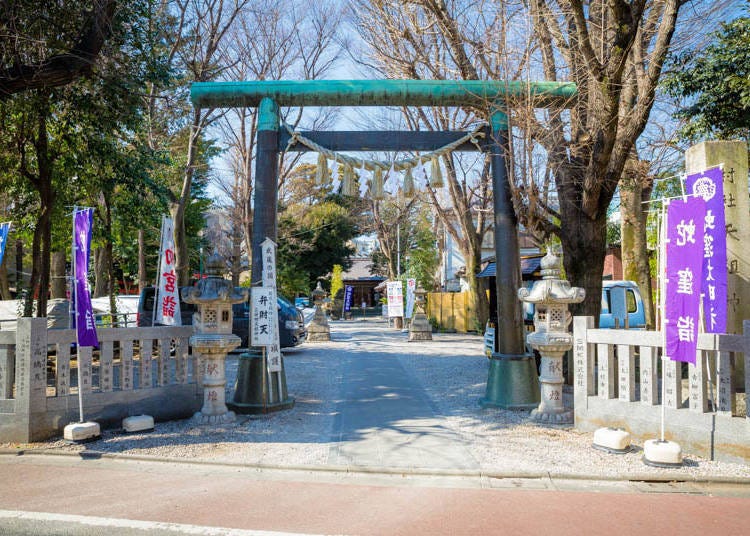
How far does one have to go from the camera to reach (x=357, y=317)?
42.9 meters

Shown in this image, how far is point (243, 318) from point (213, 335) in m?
7.88

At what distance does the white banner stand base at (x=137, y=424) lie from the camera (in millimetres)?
6637

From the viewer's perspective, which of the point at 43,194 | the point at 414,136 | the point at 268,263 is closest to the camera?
the point at 268,263

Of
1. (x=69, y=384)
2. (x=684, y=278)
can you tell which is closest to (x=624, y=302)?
(x=684, y=278)

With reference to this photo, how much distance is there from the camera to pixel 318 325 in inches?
793

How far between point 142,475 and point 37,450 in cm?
152

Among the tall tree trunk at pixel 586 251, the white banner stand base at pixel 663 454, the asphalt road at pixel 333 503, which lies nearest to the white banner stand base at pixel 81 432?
the asphalt road at pixel 333 503

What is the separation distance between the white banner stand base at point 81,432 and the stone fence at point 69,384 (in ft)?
0.88

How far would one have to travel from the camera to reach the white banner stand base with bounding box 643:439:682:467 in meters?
5.34

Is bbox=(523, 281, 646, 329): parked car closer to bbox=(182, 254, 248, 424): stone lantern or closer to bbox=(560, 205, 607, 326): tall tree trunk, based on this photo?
bbox=(560, 205, 607, 326): tall tree trunk

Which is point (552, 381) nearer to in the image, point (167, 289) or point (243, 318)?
point (167, 289)

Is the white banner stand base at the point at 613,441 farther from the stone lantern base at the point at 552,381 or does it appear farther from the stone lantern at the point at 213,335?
the stone lantern at the point at 213,335

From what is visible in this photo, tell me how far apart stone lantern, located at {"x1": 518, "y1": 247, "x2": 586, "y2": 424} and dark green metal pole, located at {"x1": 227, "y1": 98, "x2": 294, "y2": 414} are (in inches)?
146

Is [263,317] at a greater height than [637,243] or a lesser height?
lesser
